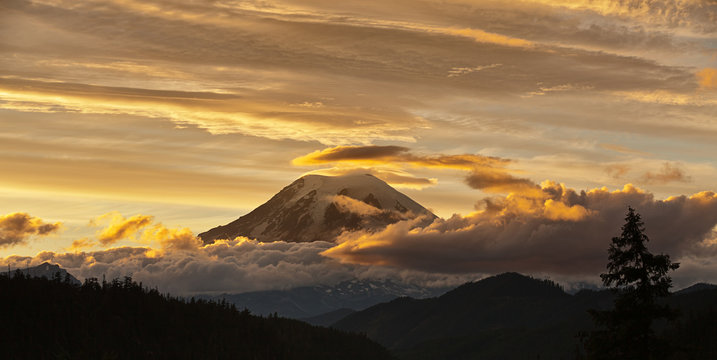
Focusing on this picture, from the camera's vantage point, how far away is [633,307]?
62.0 metres

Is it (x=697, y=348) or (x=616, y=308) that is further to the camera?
(x=616, y=308)

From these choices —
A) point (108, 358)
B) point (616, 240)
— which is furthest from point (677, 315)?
point (108, 358)

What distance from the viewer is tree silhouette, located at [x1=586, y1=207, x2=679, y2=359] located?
200ft

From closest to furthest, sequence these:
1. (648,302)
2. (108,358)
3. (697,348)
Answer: (697,348) → (648,302) → (108,358)

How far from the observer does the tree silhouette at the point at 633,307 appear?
61000 millimetres

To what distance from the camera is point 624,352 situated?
61562 millimetres

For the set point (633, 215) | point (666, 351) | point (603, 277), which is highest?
point (633, 215)

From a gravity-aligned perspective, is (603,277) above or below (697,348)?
above

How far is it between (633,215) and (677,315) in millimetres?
7648

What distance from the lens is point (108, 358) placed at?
5320 inches

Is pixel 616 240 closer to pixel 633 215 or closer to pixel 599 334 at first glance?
pixel 633 215

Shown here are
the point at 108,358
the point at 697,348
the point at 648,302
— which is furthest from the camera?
the point at 108,358

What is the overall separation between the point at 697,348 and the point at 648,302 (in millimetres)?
5056

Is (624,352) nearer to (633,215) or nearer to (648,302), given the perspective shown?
(648,302)
